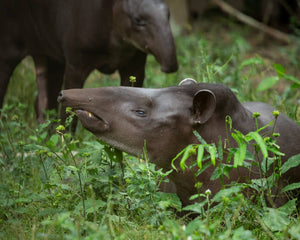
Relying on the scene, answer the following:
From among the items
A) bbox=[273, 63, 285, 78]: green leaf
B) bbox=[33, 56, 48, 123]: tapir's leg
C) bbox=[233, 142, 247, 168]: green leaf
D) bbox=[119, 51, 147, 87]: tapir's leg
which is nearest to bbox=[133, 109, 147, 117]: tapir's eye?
bbox=[233, 142, 247, 168]: green leaf

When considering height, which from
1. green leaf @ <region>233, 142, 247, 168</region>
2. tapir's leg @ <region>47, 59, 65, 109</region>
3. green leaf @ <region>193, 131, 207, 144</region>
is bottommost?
tapir's leg @ <region>47, 59, 65, 109</region>

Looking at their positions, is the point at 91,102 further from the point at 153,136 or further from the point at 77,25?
the point at 77,25

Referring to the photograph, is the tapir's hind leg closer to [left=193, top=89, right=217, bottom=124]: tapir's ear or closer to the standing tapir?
the standing tapir

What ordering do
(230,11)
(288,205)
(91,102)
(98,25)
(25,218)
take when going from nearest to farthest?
(288,205), (91,102), (25,218), (98,25), (230,11)

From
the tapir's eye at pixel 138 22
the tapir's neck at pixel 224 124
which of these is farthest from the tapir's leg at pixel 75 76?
the tapir's neck at pixel 224 124

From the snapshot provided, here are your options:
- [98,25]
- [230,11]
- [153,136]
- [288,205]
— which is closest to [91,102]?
[153,136]

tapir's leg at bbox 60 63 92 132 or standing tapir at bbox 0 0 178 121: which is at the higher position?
standing tapir at bbox 0 0 178 121

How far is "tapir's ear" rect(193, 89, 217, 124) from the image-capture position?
3209 millimetres

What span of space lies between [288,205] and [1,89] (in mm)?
3144

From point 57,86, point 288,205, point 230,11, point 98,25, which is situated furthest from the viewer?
point 230,11

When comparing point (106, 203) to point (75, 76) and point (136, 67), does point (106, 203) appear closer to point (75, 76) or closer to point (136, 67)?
point (75, 76)

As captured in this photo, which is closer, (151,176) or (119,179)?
(151,176)

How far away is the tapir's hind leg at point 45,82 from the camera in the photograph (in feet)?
18.3

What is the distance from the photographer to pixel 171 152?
128 inches
